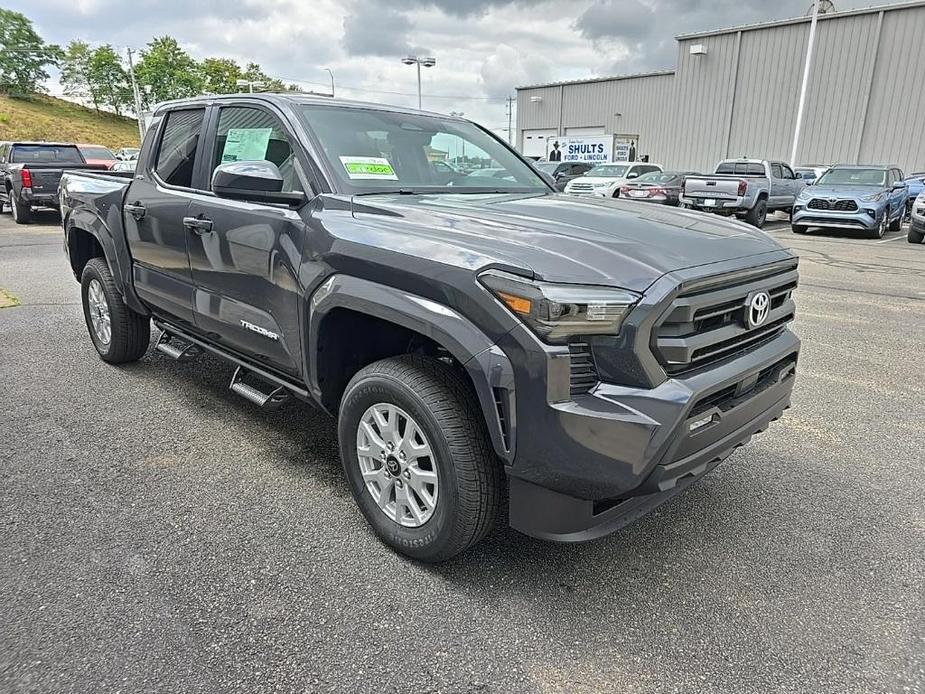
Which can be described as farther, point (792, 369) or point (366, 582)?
point (792, 369)

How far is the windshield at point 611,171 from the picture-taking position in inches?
807

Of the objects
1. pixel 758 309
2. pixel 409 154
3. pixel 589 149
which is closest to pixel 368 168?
pixel 409 154

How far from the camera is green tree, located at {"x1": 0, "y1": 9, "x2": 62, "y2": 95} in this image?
69562 mm

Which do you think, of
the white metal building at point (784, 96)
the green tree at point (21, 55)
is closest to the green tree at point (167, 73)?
the green tree at point (21, 55)

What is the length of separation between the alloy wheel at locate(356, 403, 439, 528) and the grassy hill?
190ft

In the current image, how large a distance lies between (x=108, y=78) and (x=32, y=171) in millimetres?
67876

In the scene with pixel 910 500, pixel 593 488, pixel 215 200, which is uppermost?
pixel 215 200

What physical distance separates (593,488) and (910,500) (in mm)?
2128

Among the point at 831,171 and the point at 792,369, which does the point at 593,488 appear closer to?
the point at 792,369

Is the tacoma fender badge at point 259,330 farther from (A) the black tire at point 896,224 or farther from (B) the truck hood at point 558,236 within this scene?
(A) the black tire at point 896,224

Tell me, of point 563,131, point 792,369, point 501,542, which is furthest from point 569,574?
point 563,131

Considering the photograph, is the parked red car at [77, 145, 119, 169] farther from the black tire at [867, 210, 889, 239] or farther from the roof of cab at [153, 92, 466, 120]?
the black tire at [867, 210, 889, 239]

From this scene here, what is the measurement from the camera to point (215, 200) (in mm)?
3545

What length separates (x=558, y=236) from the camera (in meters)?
2.36
